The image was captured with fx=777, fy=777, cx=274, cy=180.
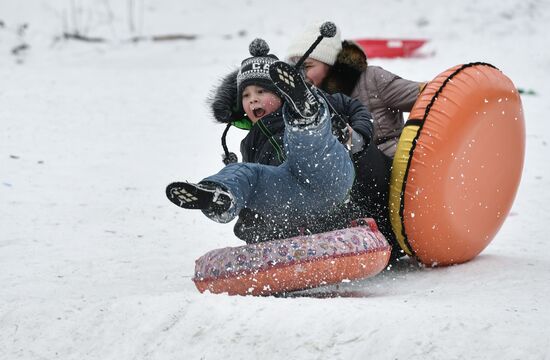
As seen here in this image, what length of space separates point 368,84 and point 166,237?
1246mm

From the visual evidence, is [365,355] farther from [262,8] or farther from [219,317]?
[262,8]

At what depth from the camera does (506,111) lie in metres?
2.89

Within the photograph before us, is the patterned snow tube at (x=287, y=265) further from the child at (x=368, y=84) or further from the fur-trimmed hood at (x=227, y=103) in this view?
the child at (x=368, y=84)

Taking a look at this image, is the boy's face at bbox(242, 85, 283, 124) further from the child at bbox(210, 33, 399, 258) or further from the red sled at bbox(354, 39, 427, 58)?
the red sled at bbox(354, 39, 427, 58)

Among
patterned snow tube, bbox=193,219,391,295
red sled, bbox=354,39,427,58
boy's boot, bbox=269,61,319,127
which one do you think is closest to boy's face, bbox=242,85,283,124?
boy's boot, bbox=269,61,319,127

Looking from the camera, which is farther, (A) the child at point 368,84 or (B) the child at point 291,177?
(A) the child at point 368,84

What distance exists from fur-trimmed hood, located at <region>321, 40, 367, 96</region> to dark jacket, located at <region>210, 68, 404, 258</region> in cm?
44

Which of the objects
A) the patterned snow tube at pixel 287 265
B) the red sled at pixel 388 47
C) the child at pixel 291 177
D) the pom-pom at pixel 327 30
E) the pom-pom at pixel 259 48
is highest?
the pom-pom at pixel 327 30

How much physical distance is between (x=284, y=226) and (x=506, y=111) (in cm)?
94

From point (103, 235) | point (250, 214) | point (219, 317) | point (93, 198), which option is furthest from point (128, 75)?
point (219, 317)

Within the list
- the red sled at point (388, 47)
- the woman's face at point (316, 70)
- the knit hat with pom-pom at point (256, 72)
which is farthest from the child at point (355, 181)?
the red sled at point (388, 47)

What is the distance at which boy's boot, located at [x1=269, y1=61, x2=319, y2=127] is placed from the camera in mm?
2281

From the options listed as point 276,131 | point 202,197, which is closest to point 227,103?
point 276,131

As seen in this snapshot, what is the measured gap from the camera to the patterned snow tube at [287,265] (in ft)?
7.80
